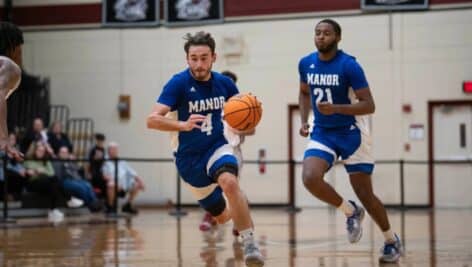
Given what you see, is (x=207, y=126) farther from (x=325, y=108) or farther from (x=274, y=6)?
(x=274, y=6)

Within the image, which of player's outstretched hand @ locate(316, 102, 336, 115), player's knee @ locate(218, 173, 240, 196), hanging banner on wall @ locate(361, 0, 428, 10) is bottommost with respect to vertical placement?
player's knee @ locate(218, 173, 240, 196)

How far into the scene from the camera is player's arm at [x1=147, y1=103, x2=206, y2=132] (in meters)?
7.08

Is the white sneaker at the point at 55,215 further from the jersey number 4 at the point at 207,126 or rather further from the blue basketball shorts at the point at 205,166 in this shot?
the jersey number 4 at the point at 207,126

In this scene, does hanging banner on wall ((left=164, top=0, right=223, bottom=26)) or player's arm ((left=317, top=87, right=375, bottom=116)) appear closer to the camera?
player's arm ((left=317, top=87, right=375, bottom=116))

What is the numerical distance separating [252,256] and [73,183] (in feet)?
37.8

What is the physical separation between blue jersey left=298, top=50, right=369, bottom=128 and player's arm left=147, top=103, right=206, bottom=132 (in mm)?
1258

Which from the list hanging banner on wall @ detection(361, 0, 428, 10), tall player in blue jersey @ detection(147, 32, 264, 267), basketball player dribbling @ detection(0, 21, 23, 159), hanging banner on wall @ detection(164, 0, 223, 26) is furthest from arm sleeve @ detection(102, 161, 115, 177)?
basketball player dribbling @ detection(0, 21, 23, 159)

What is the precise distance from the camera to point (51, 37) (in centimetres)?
2438

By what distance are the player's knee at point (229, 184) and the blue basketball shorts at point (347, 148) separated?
1.05 metres

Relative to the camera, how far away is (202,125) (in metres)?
7.79

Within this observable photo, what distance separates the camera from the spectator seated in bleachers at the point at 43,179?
17219mm

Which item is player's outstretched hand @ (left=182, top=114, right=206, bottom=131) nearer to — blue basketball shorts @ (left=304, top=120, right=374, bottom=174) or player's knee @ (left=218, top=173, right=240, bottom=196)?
player's knee @ (left=218, top=173, right=240, bottom=196)

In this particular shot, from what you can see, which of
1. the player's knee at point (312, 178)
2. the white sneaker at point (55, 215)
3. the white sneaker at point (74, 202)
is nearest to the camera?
the player's knee at point (312, 178)

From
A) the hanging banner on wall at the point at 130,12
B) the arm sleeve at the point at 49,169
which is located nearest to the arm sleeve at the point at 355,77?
the arm sleeve at the point at 49,169
